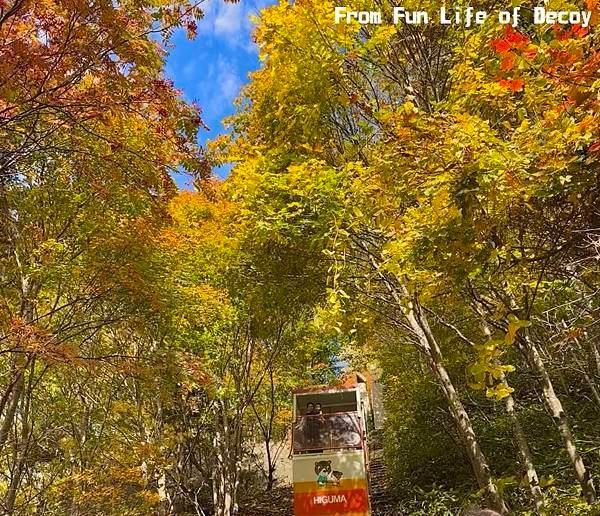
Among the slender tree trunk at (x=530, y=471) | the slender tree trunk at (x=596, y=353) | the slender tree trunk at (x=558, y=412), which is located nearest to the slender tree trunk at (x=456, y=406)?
the slender tree trunk at (x=530, y=471)

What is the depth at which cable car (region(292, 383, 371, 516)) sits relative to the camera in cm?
928

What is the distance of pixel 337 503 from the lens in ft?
30.5

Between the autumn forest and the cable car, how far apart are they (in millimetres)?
1568

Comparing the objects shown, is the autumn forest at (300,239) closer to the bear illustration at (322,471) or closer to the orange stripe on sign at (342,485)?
the orange stripe on sign at (342,485)

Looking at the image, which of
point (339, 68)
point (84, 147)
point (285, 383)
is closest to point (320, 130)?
point (339, 68)

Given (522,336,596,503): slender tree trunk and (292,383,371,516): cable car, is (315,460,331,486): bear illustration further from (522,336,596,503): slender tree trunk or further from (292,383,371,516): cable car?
(522,336,596,503): slender tree trunk

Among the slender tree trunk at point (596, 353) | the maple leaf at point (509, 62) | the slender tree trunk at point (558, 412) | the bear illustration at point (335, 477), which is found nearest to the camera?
the maple leaf at point (509, 62)

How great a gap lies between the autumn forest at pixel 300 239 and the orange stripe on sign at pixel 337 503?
1404mm

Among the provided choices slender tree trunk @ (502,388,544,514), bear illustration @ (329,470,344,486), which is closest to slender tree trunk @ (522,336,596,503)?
Answer: slender tree trunk @ (502,388,544,514)

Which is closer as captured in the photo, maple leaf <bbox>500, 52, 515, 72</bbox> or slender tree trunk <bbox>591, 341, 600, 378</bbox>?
maple leaf <bbox>500, 52, 515, 72</bbox>

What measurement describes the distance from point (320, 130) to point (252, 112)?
53.9 inches

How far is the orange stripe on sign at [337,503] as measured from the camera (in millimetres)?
9227

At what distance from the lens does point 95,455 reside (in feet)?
36.2

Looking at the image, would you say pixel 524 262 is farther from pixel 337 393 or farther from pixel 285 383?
pixel 285 383
